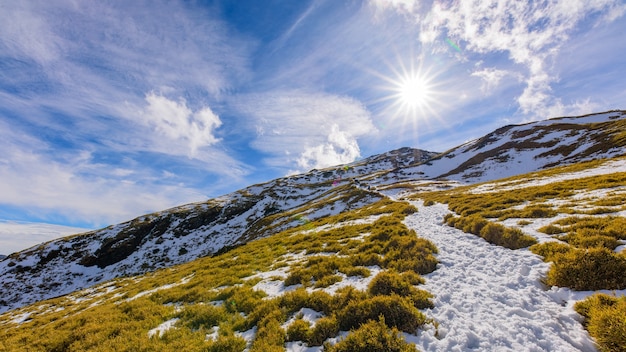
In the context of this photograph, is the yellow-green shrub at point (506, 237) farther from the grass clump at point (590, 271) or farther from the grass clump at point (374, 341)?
the grass clump at point (374, 341)

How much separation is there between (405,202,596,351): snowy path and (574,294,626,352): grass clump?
236 mm

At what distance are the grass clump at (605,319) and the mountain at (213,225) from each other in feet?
122

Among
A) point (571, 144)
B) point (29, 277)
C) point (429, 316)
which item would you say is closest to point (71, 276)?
point (29, 277)

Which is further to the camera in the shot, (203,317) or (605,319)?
(203,317)

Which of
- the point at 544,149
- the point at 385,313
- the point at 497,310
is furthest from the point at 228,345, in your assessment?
the point at 544,149

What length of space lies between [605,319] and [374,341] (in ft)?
15.7

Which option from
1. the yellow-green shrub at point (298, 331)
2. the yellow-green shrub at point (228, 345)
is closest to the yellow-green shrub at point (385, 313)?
the yellow-green shrub at point (298, 331)

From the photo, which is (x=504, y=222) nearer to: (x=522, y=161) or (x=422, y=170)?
(x=522, y=161)

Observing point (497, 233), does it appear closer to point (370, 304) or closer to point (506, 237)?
point (506, 237)

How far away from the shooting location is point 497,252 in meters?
11.1

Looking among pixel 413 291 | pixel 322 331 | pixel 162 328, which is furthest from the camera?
pixel 162 328

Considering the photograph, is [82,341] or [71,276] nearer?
[82,341]

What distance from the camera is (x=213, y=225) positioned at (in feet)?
278

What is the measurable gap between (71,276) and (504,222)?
91.9 meters
